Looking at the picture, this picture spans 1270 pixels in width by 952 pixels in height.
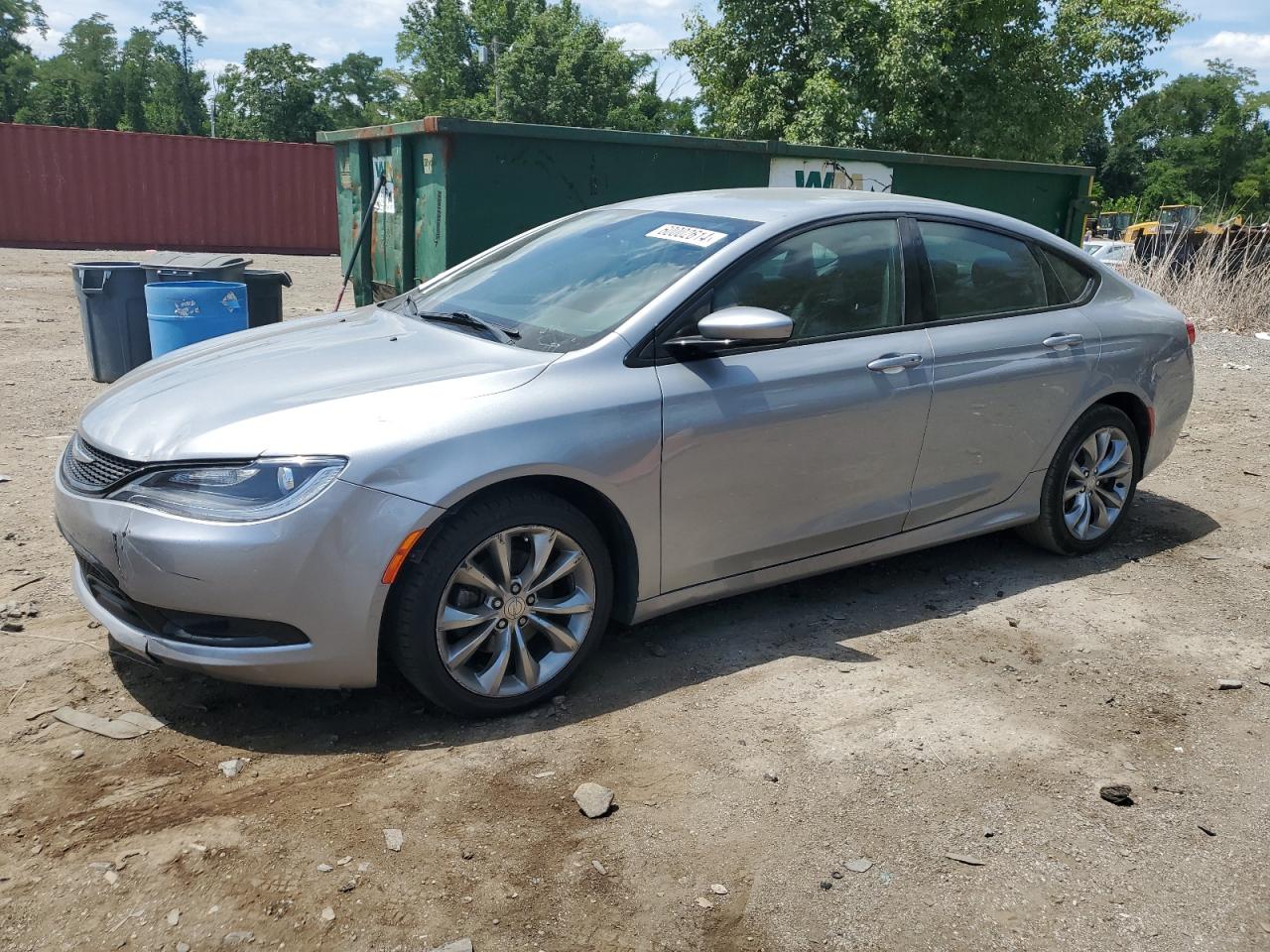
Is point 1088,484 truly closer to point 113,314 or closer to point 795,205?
point 795,205

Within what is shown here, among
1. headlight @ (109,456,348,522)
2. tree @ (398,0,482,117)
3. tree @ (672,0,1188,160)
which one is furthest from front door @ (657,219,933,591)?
tree @ (398,0,482,117)

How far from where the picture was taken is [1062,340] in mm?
4723

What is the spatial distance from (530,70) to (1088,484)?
43208mm

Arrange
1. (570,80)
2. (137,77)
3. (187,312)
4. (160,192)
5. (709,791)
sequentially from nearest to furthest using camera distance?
1. (709,791)
2. (187,312)
3. (160,192)
4. (570,80)
5. (137,77)

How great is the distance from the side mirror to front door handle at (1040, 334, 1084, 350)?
1.62m

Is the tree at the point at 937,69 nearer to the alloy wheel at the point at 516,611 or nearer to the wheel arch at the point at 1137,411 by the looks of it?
the wheel arch at the point at 1137,411

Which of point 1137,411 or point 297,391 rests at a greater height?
point 297,391

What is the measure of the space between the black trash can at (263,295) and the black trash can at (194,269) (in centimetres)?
10

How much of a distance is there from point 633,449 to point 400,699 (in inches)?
43.4

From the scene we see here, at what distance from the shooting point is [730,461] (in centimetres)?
373

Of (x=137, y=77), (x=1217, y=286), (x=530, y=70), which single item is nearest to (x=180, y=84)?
(x=137, y=77)

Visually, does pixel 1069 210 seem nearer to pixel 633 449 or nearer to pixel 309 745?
pixel 633 449

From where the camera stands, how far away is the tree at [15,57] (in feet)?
195

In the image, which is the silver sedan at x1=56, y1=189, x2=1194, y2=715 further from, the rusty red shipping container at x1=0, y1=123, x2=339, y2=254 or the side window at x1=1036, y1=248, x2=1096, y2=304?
the rusty red shipping container at x1=0, y1=123, x2=339, y2=254
